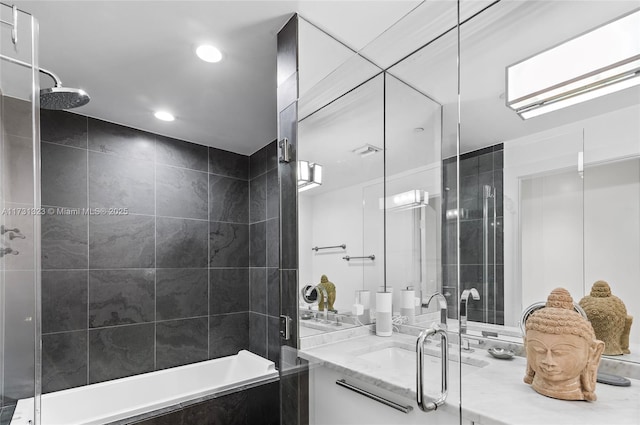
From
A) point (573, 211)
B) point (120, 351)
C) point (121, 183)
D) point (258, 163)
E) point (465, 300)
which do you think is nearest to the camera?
point (573, 211)

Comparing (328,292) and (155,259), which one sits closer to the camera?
(328,292)

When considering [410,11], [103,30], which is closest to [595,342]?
[410,11]

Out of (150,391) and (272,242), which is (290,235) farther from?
(150,391)

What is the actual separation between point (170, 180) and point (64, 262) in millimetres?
1076

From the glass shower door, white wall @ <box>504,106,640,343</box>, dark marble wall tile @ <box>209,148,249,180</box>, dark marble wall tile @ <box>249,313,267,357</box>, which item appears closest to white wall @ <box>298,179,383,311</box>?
white wall @ <box>504,106,640,343</box>

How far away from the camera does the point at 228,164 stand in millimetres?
3787

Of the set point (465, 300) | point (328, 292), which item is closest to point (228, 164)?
point (328, 292)

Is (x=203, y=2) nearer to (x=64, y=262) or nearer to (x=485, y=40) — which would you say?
(x=485, y=40)

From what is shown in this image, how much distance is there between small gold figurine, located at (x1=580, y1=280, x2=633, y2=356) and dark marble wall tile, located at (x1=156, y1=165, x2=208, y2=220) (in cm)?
311

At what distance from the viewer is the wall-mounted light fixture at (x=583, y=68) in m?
1.15

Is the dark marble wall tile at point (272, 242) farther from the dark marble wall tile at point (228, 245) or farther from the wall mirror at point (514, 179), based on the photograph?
the wall mirror at point (514, 179)

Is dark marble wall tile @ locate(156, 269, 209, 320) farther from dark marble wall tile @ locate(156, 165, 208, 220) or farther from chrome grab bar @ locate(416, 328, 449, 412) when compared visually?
chrome grab bar @ locate(416, 328, 449, 412)

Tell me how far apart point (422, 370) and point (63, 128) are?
3.11 metres

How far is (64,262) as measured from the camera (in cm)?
277
